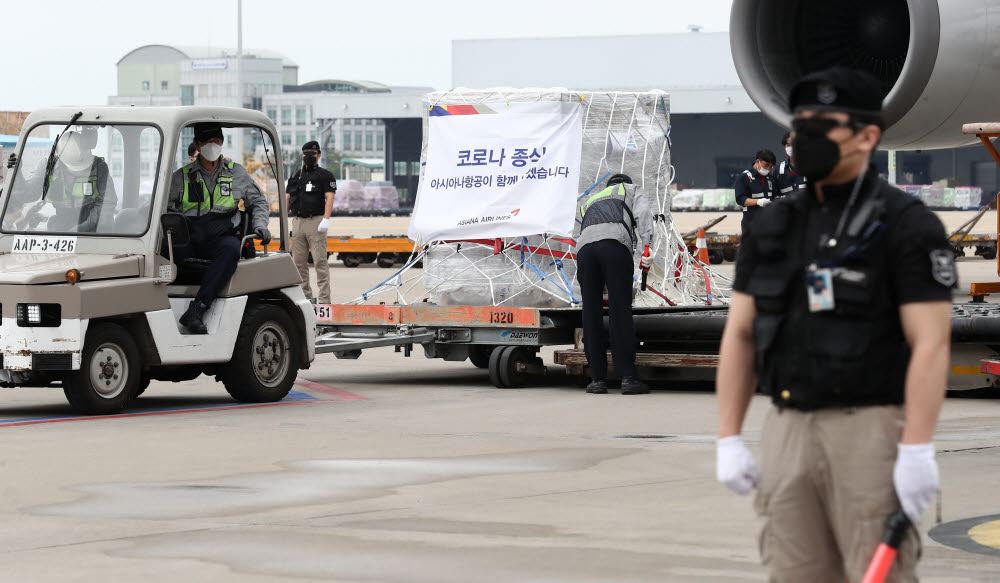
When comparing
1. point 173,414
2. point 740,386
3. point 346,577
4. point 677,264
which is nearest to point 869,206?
A: point 740,386

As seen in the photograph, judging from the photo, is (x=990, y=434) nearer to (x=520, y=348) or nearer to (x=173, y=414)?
(x=520, y=348)

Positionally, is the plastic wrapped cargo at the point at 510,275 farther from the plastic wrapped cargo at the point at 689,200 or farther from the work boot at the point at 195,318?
the plastic wrapped cargo at the point at 689,200

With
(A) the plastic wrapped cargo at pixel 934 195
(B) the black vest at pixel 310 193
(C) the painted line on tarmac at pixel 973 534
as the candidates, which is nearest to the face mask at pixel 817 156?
(C) the painted line on tarmac at pixel 973 534

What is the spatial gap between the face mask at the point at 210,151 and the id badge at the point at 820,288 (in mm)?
7911

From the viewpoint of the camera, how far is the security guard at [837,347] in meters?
3.71

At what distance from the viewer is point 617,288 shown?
11.8 metres

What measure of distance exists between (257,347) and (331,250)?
19968mm

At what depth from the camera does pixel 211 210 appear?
11148 millimetres

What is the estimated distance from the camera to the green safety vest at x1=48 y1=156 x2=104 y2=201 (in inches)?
431

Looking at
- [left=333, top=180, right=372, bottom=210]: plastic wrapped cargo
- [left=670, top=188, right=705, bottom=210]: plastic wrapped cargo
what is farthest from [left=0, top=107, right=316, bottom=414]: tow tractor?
[left=333, top=180, right=372, bottom=210]: plastic wrapped cargo

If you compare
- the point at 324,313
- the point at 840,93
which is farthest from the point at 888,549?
the point at 324,313

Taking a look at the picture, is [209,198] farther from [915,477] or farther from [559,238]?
[915,477]

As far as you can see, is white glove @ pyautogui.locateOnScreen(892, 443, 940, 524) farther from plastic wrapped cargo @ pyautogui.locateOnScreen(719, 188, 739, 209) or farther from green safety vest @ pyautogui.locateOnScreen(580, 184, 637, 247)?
plastic wrapped cargo @ pyautogui.locateOnScreen(719, 188, 739, 209)

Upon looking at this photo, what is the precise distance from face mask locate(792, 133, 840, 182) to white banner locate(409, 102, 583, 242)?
888cm
